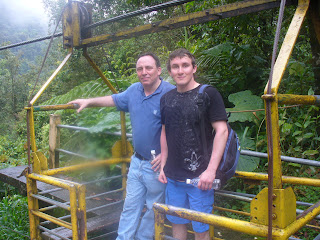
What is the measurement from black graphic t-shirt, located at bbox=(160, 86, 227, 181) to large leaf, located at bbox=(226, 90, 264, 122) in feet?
7.22

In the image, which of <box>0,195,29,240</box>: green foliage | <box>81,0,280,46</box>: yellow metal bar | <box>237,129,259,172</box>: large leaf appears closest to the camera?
<box>81,0,280,46</box>: yellow metal bar

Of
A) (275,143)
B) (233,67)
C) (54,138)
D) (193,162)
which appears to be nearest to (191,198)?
(193,162)

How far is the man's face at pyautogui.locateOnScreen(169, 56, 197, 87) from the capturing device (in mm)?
2166

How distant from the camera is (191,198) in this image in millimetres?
2178

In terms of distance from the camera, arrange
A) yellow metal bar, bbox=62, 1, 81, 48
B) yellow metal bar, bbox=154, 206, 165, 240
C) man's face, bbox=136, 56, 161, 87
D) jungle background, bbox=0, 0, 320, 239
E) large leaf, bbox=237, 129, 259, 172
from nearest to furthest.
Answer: yellow metal bar, bbox=154, 206, 165, 240
man's face, bbox=136, 56, 161, 87
yellow metal bar, bbox=62, 1, 81, 48
large leaf, bbox=237, 129, 259, 172
jungle background, bbox=0, 0, 320, 239

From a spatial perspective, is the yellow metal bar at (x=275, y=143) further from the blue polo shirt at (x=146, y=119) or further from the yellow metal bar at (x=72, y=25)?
the yellow metal bar at (x=72, y=25)

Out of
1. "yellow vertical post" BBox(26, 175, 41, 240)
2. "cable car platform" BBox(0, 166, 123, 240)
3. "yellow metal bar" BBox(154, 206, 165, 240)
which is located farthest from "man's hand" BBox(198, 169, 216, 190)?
"yellow vertical post" BBox(26, 175, 41, 240)

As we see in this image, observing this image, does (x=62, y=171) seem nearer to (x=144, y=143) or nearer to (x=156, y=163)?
(x=144, y=143)

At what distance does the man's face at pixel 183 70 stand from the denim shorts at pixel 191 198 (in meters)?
0.71

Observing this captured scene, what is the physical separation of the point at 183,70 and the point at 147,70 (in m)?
0.54

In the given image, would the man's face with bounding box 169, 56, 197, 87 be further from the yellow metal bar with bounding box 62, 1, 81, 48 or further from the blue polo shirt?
the yellow metal bar with bounding box 62, 1, 81, 48

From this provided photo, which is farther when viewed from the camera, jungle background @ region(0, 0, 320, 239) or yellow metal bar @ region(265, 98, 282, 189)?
jungle background @ region(0, 0, 320, 239)

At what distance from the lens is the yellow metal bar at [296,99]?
1.37 m

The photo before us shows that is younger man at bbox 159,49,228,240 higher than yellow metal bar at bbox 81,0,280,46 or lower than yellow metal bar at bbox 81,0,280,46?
lower
